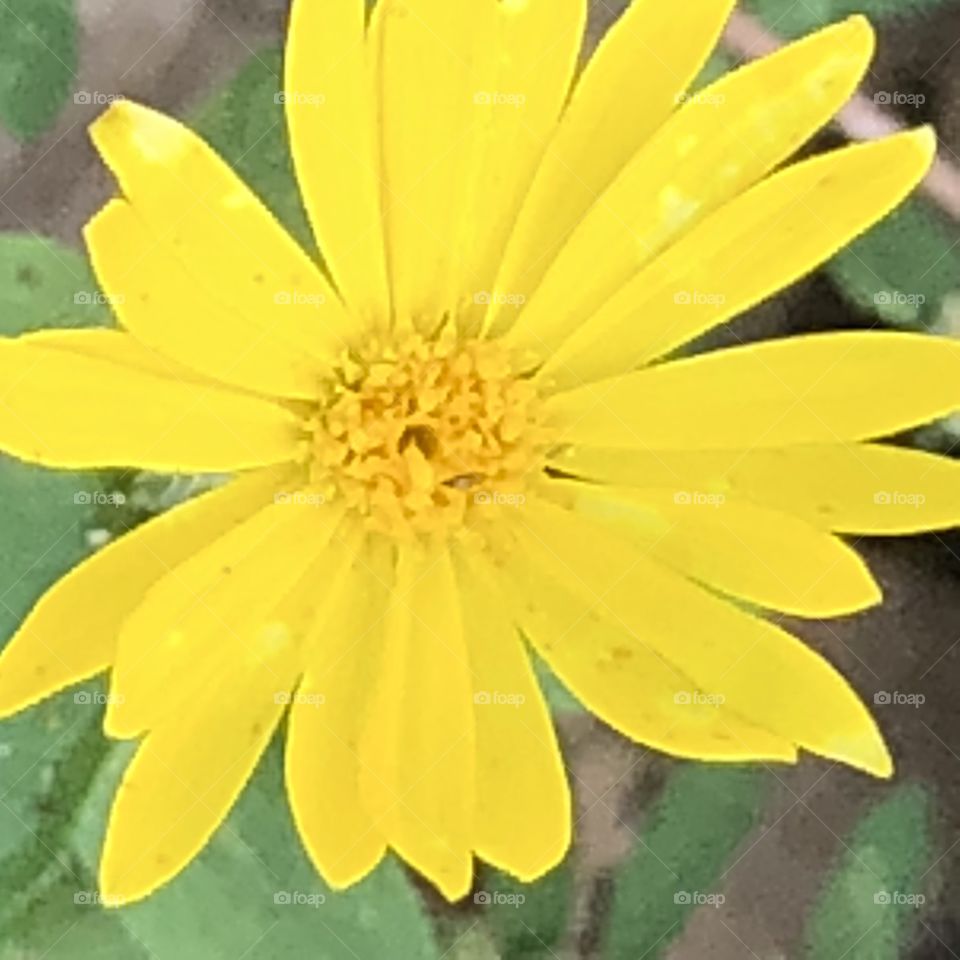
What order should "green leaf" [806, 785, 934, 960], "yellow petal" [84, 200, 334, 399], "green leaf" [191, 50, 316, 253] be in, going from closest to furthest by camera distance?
"yellow petal" [84, 200, 334, 399]
"green leaf" [191, 50, 316, 253]
"green leaf" [806, 785, 934, 960]

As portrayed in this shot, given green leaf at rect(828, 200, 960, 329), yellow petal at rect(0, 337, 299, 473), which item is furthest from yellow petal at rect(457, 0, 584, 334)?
green leaf at rect(828, 200, 960, 329)

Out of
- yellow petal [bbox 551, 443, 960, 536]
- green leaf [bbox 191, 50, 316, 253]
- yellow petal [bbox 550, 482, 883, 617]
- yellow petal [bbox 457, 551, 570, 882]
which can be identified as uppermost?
green leaf [bbox 191, 50, 316, 253]

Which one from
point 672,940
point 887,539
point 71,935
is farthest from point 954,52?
point 71,935

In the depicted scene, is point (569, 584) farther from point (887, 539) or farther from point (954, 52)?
point (954, 52)

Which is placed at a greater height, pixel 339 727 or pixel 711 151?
pixel 711 151

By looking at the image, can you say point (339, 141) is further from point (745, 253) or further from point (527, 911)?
point (527, 911)

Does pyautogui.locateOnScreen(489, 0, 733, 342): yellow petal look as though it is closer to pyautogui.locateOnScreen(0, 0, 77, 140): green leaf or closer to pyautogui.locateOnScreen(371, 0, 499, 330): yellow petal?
pyautogui.locateOnScreen(371, 0, 499, 330): yellow petal

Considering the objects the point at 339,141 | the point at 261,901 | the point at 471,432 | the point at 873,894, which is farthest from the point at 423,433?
the point at 873,894

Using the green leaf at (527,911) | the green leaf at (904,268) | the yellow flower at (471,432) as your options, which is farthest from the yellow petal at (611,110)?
the green leaf at (527,911)
